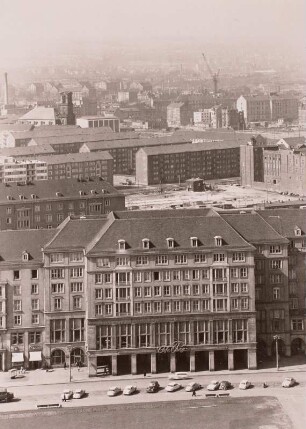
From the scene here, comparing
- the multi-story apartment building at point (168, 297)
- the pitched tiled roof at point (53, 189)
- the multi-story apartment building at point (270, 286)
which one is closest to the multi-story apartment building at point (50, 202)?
the pitched tiled roof at point (53, 189)

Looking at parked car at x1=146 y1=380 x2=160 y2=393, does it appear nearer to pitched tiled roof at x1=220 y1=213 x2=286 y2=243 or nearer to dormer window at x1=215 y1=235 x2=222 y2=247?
dormer window at x1=215 y1=235 x2=222 y2=247

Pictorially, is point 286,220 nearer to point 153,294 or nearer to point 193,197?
point 153,294

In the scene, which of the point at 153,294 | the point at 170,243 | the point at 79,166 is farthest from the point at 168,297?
the point at 79,166

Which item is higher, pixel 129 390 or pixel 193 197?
pixel 193 197

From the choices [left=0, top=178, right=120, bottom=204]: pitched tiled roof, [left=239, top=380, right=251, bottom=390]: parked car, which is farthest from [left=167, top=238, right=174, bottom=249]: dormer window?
[left=0, top=178, right=120, bottom=204]: pitched tiled roof

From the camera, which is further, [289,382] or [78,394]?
[289,382]

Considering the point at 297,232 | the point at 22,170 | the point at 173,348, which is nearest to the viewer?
the point at 173,348

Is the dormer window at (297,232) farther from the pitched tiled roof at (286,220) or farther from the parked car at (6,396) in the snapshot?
the parked car at (6,396)

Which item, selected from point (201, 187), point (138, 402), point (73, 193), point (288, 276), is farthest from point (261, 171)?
point (138, 402)
